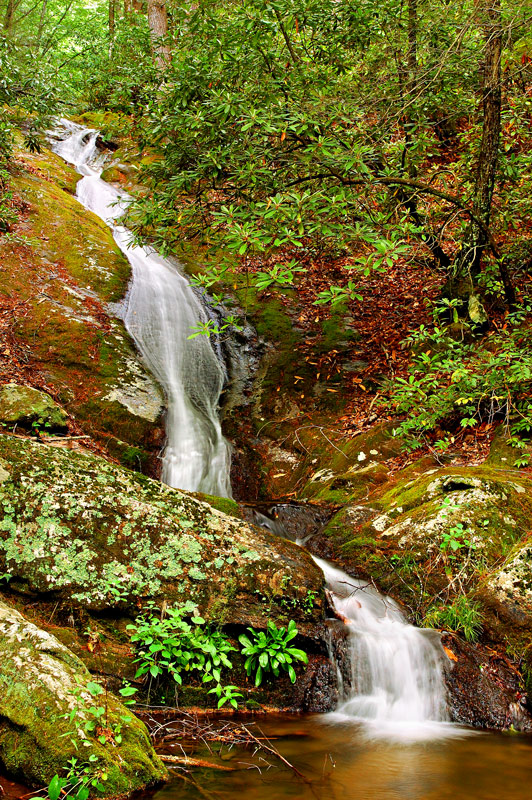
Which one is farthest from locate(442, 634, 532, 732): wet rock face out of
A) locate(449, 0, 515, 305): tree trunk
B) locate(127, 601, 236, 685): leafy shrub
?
locate(449, 0, 515, 305): tree trunk

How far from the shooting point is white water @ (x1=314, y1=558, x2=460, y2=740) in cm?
364

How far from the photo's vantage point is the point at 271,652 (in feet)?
11.4

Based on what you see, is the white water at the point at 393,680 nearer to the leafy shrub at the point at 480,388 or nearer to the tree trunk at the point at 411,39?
the leafy shrub at the point at 480,388

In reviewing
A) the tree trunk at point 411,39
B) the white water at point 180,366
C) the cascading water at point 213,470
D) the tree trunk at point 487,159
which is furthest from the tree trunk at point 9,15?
the tree trunk at point 487,159

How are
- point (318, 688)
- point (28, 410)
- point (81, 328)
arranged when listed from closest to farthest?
point (318, 688)
point (28, 410)
point (81, 328)

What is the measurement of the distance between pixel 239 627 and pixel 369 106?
655 centimetres

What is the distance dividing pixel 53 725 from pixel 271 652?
63.6 inches

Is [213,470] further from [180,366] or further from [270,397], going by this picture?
[180,366]

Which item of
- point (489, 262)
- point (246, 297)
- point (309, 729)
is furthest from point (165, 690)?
point (246, 297)

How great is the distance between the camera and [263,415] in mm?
8047

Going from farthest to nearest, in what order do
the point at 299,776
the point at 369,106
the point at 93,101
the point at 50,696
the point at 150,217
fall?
the point at 93,101 → the point at 369,106 → the point at 150,217 → the point at 299,776 → the point at 50,696

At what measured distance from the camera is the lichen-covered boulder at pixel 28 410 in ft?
18.0

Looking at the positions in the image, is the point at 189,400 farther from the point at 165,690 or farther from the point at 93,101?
the point at 93,101

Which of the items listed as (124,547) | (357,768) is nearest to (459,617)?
(357,768)
